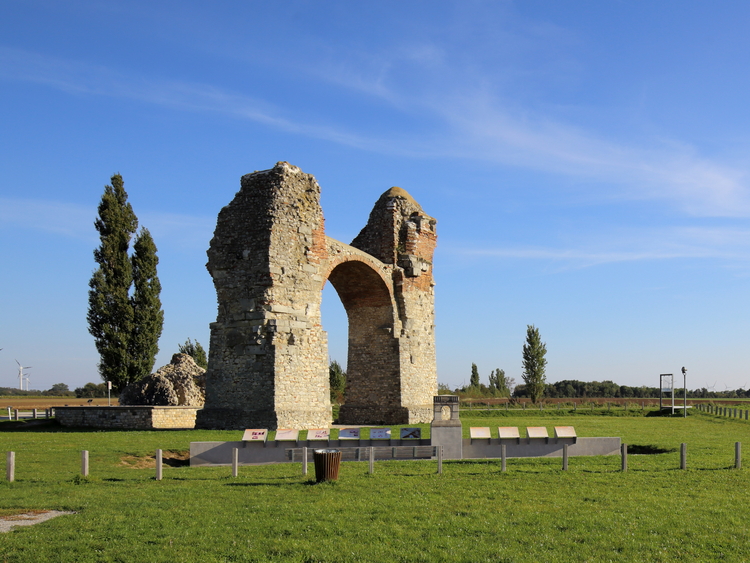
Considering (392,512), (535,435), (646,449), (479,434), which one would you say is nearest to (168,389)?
(479,434)

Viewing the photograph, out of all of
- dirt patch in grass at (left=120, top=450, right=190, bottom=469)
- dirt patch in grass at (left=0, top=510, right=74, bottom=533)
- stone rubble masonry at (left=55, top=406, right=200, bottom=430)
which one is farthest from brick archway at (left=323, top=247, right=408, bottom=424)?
dirt patch in grass at (left=0, top=510, right=74, bottom=533)

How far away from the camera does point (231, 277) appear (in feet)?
70.3

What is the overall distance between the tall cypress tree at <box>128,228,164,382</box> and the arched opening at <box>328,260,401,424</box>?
9.71m

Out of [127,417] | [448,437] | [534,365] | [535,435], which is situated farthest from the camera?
[534,365]

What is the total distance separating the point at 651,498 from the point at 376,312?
17954mm

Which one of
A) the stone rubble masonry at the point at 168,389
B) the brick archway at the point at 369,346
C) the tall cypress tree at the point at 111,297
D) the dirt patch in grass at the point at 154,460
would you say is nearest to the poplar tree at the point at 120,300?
the tall cypress tree at the point at 111,297

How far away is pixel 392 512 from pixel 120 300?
24804 mm

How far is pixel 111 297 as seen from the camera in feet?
101

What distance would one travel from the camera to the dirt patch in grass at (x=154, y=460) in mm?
14599

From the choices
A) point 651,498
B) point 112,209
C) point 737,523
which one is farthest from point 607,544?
point 112,209

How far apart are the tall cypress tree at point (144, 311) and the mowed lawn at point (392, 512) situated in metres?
17.4

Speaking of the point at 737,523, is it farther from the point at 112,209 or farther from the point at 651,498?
the point at 112,209

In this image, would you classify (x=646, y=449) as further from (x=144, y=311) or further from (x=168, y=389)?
(x=144, y=311)

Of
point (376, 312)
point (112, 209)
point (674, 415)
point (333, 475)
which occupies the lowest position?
point (674, 415)
